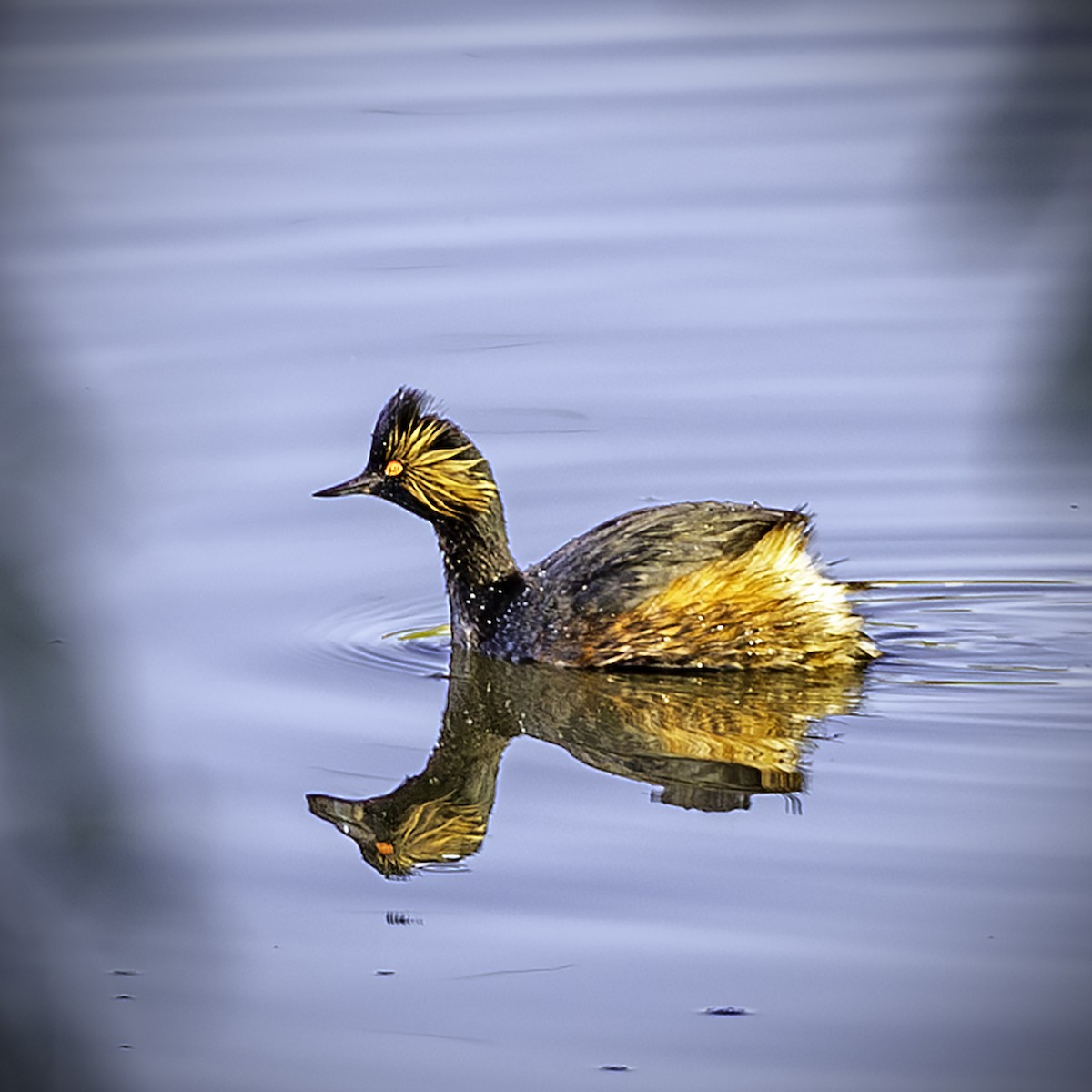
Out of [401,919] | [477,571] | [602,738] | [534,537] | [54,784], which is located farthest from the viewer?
[534,537]

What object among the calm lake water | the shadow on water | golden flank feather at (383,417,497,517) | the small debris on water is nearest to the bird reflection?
the calm lake water

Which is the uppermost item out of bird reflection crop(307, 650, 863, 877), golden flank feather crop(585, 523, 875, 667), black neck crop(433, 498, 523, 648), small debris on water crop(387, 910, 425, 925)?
black neck crop(433, 498, 523, 648)

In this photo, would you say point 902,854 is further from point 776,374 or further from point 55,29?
point 776,374

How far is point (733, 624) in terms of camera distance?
6.77 meters

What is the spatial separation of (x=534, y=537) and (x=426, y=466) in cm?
79

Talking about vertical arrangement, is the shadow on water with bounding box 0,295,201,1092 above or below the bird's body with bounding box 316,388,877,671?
below

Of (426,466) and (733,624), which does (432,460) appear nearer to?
(426,466)

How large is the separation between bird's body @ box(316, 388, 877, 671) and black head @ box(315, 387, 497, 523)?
37 cm

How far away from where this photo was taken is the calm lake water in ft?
7.26

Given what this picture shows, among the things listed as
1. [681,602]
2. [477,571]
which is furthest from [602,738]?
[477,571]

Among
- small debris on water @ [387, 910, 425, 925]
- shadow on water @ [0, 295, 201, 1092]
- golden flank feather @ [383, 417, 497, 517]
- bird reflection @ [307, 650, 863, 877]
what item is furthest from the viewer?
golden flank feather @ [383, 417, 497, 517]

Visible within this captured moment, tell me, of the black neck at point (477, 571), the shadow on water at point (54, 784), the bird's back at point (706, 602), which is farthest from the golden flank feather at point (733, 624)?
the shadow on water at point (54, 784)

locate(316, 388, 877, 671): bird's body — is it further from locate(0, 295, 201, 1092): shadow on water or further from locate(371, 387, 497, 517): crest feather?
locate(0, 295, 201, 1092): shadow on water

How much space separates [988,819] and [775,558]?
1.70 metres
